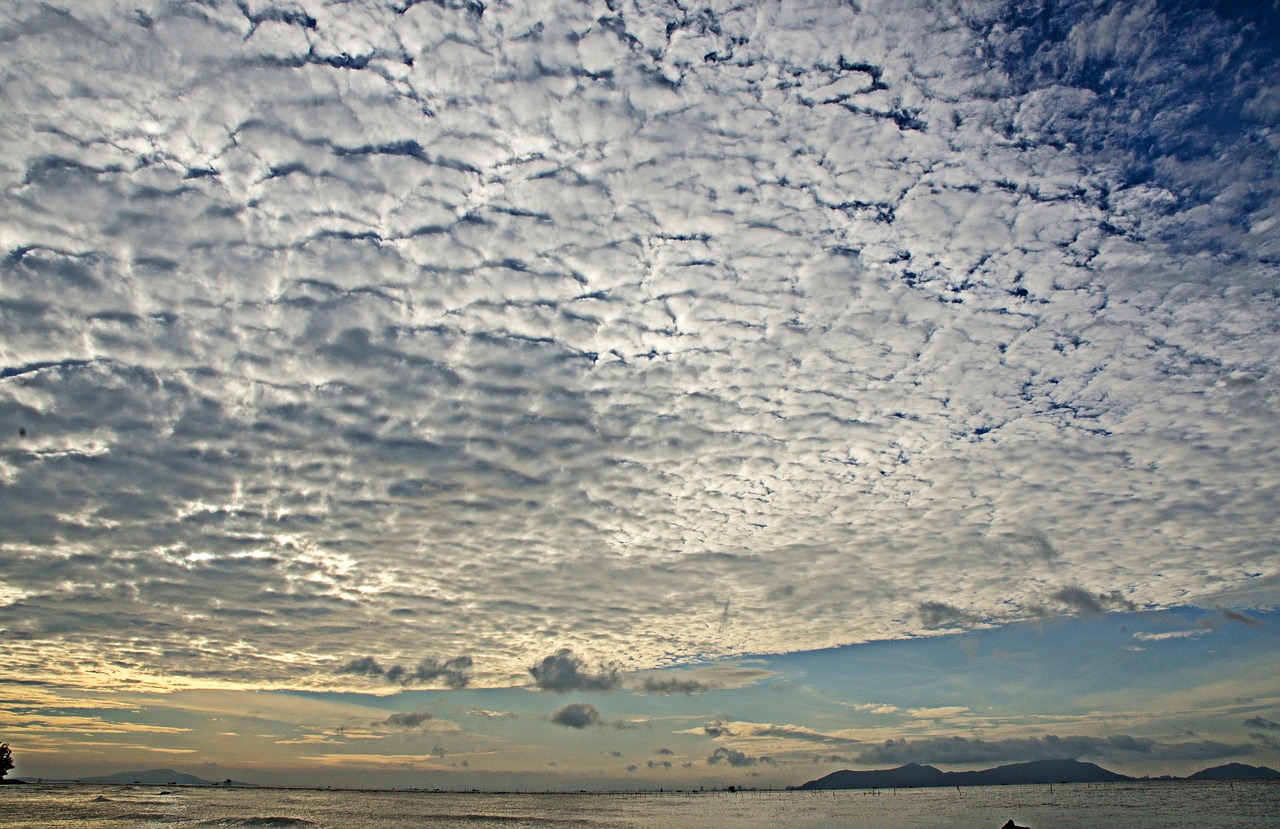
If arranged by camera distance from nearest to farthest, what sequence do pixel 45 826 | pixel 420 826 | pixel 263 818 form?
pixel 45 826 → pixel 420 826 → pixel 263 818

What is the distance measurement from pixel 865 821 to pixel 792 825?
17.9 m

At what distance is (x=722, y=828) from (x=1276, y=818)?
97840 millimetres

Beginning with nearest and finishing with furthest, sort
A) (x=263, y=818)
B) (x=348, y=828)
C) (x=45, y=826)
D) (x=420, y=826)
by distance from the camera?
(x=45, y=826) < (x=348, y=828) < (x=420, y=826) < (x=263, y=818)

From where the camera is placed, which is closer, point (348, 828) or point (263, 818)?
point (348, 828)

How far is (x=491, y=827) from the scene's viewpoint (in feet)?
433

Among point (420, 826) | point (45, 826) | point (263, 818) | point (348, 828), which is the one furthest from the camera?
point (263, 818)

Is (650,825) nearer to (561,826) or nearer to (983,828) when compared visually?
(561,826)

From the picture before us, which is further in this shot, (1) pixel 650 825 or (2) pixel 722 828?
(1) pixel 650 825

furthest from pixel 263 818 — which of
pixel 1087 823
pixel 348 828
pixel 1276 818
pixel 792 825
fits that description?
pixel 1276 818

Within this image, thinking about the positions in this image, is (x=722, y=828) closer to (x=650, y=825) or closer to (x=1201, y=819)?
(x=650, y=825)

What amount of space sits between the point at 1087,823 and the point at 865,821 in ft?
129

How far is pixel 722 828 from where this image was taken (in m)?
128

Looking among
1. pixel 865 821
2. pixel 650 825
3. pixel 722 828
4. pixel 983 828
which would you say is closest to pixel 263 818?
pixel 650 825

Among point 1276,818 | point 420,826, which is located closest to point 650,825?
point 420,826
